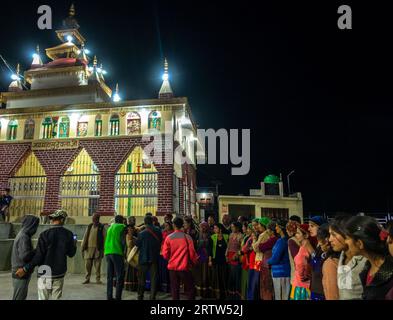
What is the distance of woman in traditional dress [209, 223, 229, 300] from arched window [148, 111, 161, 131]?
8.58 metres

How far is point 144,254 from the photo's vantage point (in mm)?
6504

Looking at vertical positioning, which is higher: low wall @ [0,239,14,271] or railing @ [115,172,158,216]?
railing @ [115,172,158,216]

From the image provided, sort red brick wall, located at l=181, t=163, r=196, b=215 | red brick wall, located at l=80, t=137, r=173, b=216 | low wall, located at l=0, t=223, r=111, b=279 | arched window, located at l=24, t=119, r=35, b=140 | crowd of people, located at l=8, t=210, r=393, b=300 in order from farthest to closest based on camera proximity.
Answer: red brick wall, located at l=181, t=163, r=196, b=215, arched window, located at l=24, t=119, r=35, b=140, red brick wall, located at l=80, t=137, r=173, b=216, low wall, located at l=0, t=223, r=111, b=279, crowd of people, located at l=8, t=210, r=393, b=300

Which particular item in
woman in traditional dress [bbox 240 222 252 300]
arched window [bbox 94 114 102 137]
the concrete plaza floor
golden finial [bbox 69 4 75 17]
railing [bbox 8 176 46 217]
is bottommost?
the concrete plaza floor

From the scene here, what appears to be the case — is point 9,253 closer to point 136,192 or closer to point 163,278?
point 136,192

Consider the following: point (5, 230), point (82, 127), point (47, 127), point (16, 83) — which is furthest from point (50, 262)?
point (16, 83)

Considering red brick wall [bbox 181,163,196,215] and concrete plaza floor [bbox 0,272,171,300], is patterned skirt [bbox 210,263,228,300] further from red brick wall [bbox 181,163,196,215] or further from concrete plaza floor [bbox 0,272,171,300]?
red brick wall [bbox 181,163,196,215]

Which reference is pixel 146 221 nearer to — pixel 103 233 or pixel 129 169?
pixel 103 233

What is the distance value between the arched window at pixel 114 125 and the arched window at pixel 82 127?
1.24 meters

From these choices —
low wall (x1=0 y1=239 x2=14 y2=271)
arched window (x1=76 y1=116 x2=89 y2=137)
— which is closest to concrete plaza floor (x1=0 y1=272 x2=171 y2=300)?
low wall (x1=0 y1=239 x2=14 y2=271)

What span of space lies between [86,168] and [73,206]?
99.9 inches

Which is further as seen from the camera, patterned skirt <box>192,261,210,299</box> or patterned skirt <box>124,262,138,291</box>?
patterned skirt <box>124,262,138,291</box>

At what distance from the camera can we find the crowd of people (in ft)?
8.70
